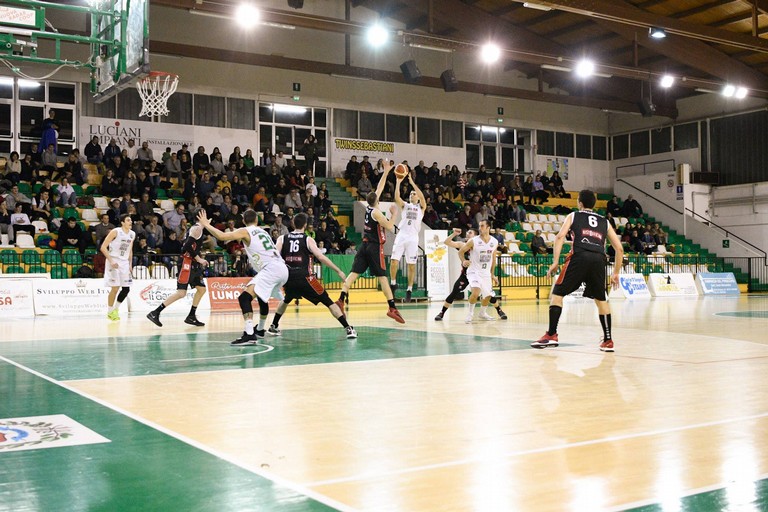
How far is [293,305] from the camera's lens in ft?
77.8

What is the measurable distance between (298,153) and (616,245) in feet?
85.7

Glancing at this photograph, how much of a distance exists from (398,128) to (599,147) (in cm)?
1285

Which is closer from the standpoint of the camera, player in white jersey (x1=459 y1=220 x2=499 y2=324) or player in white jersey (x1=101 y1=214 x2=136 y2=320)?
player in white jersey (x1=459 y1=220 x2=499 y2=324)

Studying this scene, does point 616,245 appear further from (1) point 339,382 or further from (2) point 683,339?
(1) point 339,382

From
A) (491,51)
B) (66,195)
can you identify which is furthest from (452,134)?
(66,195)

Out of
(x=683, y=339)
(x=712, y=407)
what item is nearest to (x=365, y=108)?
(x=683, y=339)

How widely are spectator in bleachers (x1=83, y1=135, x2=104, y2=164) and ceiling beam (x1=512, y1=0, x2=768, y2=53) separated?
15.1 metres

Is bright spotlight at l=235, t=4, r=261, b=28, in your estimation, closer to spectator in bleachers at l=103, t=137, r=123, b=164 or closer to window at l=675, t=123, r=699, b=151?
spectator in bleachers at l=103, t=137, r=123, b=164

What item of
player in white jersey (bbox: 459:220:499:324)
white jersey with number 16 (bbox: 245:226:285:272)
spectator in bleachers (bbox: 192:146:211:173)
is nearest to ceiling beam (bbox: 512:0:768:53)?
player in white jersey (bbox: 459:220:499:324)

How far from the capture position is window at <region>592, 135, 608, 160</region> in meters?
44.0

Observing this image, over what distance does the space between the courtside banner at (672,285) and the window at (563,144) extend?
44.0 ft

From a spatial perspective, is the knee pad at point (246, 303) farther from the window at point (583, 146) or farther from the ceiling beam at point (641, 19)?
the window at point (583, 146)

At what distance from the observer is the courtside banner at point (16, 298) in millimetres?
18906

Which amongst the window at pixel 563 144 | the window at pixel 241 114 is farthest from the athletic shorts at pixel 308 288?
the window at pixel 563 144
